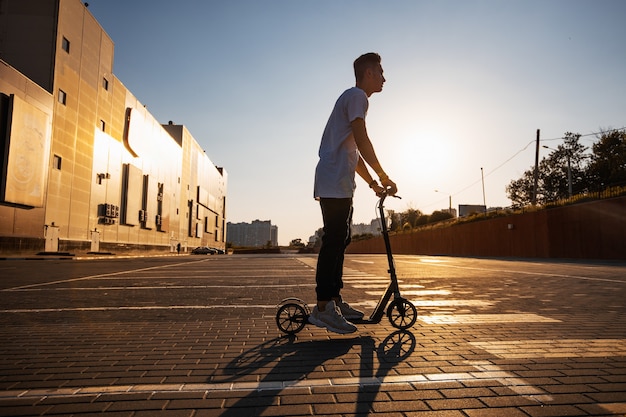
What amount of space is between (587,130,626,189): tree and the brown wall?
39.9 ft

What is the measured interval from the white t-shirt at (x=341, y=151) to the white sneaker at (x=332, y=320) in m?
0.94

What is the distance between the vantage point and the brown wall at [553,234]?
25.1m

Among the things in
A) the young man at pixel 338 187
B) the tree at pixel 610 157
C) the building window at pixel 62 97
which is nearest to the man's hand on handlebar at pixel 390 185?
the young man at pixel 338 187

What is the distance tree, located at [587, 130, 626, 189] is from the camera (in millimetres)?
42281

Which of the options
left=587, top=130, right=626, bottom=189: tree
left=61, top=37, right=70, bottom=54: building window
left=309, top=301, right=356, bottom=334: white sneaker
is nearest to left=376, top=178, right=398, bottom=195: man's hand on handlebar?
left=309, top=301, right=356, bottom=334: white sneaker

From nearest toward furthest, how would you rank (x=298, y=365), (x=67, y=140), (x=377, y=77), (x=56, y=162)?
(x=298, y=365), (x=377, y=77), (x=56, y=162), (x=67, y=140)

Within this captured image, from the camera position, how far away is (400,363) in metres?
2.66

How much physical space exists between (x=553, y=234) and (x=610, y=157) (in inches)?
781

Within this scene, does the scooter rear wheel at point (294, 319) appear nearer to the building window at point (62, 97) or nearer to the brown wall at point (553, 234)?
the brown wall at point (553, 234)

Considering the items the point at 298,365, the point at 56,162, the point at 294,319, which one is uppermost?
the point at 56,162

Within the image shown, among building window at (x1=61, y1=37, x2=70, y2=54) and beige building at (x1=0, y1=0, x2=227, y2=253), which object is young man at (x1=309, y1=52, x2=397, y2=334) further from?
building window at (x1=61, y1=37, x2=70, y2=54)

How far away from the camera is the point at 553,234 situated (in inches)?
1194

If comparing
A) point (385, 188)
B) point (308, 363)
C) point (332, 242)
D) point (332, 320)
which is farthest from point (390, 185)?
point (308, 363)

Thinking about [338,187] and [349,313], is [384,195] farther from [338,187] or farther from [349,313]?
[349,313]
